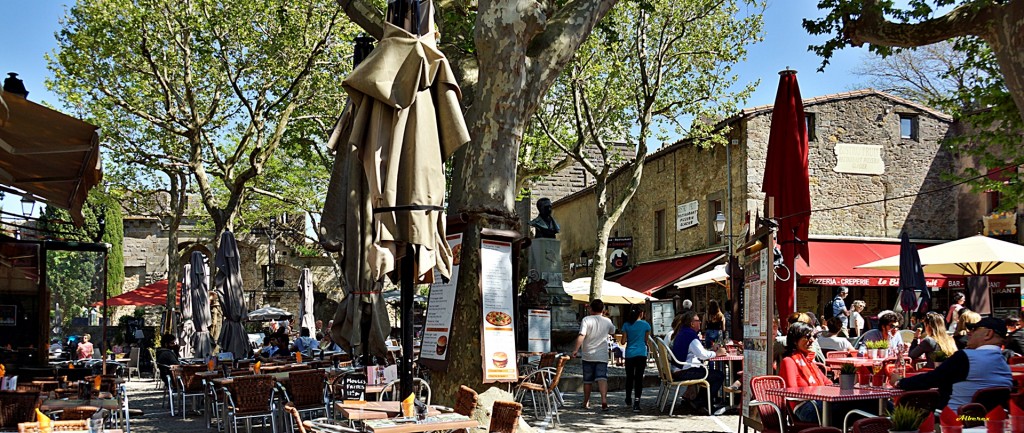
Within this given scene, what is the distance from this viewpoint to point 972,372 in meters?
6.41

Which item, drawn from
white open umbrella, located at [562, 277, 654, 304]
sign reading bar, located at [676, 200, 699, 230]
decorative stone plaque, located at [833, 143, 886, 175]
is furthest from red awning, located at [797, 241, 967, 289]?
white open umbrella, located at [562, 277, 654, 304]

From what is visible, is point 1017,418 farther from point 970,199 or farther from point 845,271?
point 970,199

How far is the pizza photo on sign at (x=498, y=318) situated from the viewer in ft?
27.0

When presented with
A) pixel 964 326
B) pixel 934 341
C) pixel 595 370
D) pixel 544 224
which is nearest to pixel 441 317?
pixel 595 370

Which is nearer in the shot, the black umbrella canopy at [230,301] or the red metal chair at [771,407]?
the red metal chair at [771,407]

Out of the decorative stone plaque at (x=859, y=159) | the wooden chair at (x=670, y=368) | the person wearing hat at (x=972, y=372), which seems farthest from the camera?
the decorative stone plaque at (x=859, y=159)

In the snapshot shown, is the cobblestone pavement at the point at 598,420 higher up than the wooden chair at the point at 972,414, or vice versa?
the wooden chair at the point at 972,414

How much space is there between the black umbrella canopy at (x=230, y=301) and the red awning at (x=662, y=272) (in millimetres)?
11820

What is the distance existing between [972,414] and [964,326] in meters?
5.82

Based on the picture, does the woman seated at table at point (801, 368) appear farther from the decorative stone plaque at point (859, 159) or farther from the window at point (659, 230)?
the window at point (659, 230)

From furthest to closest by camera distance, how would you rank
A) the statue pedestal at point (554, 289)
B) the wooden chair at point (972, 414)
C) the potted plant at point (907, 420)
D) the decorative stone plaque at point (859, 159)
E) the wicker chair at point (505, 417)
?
the decorative stone plaque at point (859, 159)
the statue pedestal at point (554, 289)
the wicker chair at point (505, 417)
the wooden chair at point (972, 414)
the potted plant at point (907, 420)

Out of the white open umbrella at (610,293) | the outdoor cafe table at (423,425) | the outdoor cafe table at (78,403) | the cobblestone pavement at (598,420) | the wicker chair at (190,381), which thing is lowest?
the cobblestone pavement at (598,420)

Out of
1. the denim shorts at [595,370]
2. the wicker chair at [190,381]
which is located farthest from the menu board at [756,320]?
the wicker chair at [190,381]

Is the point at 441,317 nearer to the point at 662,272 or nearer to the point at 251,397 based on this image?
the point at 251,397
